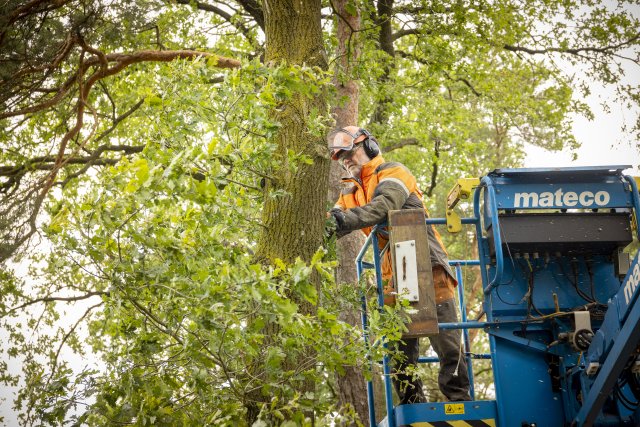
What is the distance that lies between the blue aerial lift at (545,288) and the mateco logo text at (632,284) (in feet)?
1.67

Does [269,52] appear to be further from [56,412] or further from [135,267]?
[56,412]

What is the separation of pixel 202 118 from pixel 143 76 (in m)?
9.17

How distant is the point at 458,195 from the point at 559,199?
0.80 m

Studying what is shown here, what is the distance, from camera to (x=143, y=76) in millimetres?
12938

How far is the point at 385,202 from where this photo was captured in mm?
5613

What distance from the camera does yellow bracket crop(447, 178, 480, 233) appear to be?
5613 millimetres

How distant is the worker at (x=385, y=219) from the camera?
5520mm

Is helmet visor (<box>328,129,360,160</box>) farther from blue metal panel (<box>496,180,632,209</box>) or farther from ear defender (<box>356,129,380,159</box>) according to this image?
blue metal panel (<box>496,180,632,209</box>)

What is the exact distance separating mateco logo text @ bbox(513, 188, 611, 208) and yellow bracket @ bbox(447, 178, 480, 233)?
1.35 feet

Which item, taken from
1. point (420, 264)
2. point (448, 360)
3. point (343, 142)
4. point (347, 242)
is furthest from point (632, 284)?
point (347, 242)

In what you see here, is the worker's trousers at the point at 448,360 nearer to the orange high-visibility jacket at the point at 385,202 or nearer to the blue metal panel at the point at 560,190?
the orange high-visibility jacket at the point at 385,202

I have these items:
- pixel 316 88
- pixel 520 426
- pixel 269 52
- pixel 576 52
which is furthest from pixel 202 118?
pixel 576 52

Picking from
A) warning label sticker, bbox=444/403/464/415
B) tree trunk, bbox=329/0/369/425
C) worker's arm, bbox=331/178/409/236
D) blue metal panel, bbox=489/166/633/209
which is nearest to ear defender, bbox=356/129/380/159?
worker's arm, bbox=331/178/409/236

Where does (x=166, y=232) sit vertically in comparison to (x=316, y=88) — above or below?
below
